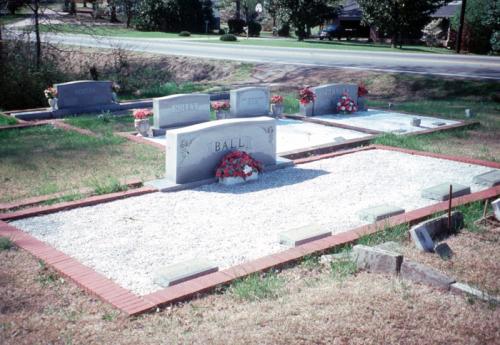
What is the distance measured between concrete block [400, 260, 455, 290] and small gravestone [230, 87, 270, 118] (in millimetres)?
9897

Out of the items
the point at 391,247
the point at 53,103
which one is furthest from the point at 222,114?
the point at 391,247

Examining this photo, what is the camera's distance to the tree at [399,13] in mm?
35938

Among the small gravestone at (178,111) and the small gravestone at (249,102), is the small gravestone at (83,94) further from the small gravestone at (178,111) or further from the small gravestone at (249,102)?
the small gravestone at (249,102)

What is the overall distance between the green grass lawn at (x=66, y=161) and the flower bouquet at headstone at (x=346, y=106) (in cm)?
655

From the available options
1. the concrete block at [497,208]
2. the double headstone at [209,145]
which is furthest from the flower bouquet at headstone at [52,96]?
the concrete block at [497,208]

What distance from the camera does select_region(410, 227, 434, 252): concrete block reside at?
6.62m

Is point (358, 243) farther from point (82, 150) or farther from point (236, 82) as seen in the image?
point (236, 82)

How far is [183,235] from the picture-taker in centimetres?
723

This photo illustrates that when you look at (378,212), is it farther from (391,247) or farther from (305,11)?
(305,11)

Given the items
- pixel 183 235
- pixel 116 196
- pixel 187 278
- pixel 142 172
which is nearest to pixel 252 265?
pixel 187 278

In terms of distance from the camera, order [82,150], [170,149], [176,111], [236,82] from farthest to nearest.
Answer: [236,82]
[176,111]
[82,150]
[170,149]

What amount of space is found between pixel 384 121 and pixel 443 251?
9651 millimetres

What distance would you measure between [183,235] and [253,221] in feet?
3.48

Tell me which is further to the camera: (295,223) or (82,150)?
(82,150)
